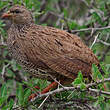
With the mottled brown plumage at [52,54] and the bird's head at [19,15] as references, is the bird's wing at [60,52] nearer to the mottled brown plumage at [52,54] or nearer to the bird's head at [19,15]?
the mottled brown plumage at [52,54]

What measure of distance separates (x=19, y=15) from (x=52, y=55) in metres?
1.03

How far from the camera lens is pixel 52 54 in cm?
428

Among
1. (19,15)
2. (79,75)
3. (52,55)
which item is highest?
(19,15)

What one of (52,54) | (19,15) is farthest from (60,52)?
(19,15)

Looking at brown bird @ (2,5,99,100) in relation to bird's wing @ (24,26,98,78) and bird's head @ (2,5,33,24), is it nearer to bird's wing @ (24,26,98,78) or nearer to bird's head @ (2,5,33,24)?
bird's wing @ (24,26,98,78)

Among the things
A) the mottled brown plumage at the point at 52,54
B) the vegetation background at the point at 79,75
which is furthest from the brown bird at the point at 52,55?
the vegetation background at the point at 79,75

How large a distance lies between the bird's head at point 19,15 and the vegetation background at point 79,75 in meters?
0.23

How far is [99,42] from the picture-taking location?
5.26 m

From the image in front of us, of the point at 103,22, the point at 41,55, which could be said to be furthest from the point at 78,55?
the point at 103,22

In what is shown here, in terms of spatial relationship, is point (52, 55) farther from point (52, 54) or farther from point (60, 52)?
point (60, 52)

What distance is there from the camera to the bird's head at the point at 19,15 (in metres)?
4.77

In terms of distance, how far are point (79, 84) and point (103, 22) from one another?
2.46 meters

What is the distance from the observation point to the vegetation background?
3.76 m

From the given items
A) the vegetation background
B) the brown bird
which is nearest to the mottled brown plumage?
the brown bird
